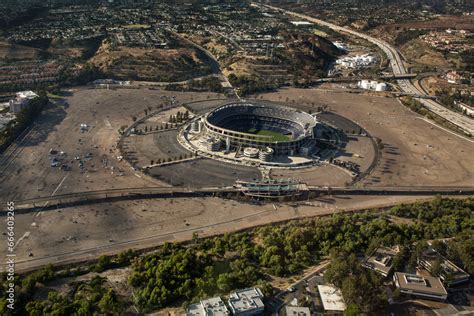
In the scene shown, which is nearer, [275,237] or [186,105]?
[275,237]

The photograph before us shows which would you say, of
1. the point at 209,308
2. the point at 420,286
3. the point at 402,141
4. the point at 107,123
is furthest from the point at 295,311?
the point at 107,123

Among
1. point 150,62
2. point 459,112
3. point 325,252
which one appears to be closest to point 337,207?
point 325,252

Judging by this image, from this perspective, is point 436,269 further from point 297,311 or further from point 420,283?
point 297,311

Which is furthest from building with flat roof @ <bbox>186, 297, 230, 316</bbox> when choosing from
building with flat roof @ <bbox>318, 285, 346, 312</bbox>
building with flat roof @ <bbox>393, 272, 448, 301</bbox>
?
building with flat roof @ <bbox>393, 272, 448, 301</bbox>

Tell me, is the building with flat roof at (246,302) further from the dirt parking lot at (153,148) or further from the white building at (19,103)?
the white building at (19,103)

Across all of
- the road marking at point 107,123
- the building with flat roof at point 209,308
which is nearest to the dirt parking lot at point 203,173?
the road marking at point 107,123

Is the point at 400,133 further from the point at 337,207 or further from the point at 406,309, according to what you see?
the point at 406,309

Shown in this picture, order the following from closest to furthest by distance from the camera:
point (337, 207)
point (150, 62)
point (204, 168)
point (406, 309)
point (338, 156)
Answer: point (406, 309) < point (337, 207) < point (204, 168) < point (338, 156) < point (150, 62)
